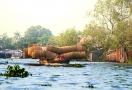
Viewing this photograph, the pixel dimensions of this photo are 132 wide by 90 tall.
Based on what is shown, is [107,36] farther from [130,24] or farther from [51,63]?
[51,63]

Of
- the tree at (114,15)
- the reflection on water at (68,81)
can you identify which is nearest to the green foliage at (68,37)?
the tree at (114,15)

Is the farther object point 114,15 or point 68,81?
point 114,15

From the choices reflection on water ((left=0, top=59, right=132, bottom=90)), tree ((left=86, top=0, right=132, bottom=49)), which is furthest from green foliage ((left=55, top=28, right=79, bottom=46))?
reflection on water ((left=0, top=59, right=132, bottom=90))

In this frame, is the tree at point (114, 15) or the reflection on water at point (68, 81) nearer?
the reflection on water at point (68, 81)

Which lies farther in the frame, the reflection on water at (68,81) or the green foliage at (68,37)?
the green foliage at (68,37)

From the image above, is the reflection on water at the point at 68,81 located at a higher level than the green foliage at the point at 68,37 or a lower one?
lower

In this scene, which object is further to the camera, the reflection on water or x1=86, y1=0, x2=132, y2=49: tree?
x1=86, y1=0, x2=132, y2=49: tree

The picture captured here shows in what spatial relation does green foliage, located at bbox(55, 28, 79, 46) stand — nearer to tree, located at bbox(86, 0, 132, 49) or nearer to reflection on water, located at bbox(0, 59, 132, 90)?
tree, located at bbox(86, 0, 132, 49)

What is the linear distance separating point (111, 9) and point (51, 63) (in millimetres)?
29445

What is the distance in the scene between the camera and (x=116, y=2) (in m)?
80.7

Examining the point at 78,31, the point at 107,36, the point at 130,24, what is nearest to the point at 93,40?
the point at 107,36

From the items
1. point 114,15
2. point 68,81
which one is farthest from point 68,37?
point 68,81

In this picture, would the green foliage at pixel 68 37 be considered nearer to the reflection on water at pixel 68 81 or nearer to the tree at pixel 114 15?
the tree at pixel 114 15

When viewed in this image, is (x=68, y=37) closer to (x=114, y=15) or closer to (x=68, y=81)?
(x=114, y=15)
